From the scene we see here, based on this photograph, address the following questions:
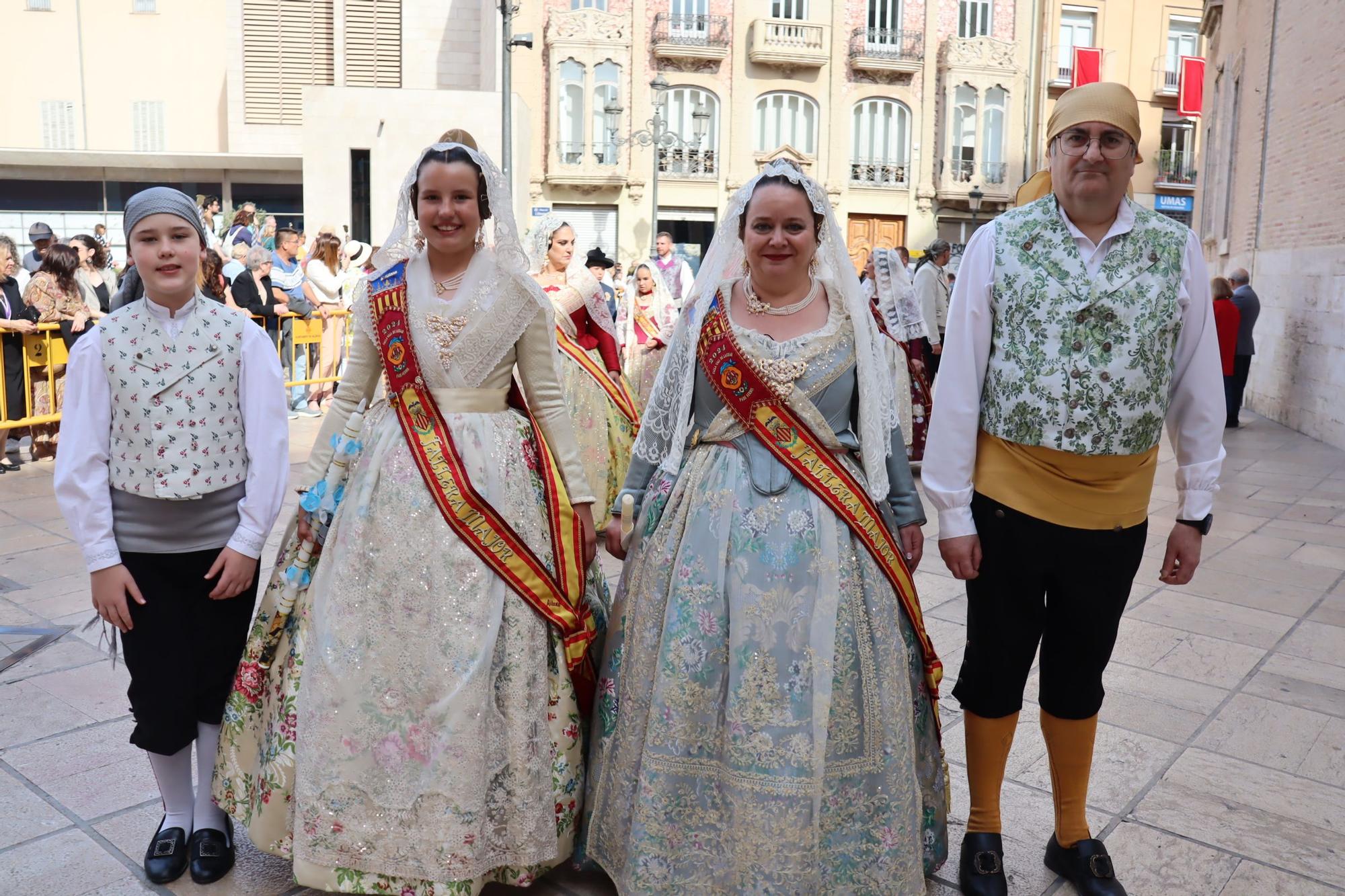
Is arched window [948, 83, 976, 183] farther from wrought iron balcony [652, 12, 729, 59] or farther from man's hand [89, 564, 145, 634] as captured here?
man's hand [89, 564, 145, 634]

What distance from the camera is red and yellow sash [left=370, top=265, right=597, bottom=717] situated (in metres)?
2.64

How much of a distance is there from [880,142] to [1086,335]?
2895cm

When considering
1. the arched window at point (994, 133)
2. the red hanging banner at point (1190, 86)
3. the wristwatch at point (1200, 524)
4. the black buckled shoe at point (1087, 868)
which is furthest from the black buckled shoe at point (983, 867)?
the red hanging banner at point (1190, 86)

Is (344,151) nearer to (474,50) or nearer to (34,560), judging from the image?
(474,50)

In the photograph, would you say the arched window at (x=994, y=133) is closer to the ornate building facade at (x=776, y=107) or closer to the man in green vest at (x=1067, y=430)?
the ornate building facade at (x=776, y=107)

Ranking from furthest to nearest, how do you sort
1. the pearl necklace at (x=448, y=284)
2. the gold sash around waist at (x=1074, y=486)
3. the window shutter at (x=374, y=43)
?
the window shutter at (x=374, y=43) → the pearl necklace at (x=448, y=284) → the gold sash around waist at (x=1074, y=486)

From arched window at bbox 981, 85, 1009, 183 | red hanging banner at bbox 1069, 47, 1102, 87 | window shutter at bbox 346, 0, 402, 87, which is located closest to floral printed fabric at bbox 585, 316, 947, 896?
window shutter at bbox 346, 0, 402, 87

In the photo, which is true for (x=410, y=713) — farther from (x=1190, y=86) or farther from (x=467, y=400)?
(x=1190, y=86)

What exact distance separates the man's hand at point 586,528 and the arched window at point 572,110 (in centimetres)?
2610

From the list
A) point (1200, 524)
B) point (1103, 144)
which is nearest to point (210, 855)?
point (1200, 524)

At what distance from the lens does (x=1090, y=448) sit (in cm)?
247

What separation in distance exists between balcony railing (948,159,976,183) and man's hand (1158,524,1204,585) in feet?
94.9

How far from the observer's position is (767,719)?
95.6 inches

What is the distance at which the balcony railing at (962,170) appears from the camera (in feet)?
98.7
